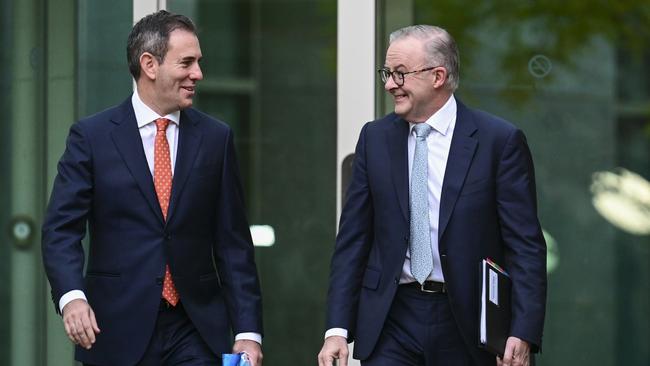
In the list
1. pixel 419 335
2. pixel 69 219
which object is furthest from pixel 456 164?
pixel 69 219

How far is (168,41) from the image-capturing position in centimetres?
509

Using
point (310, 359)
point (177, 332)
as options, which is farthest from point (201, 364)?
point (310, 359)

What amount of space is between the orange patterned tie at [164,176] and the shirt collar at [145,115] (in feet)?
0.07

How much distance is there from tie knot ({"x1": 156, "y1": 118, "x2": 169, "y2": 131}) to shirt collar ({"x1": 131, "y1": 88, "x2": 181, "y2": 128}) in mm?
14

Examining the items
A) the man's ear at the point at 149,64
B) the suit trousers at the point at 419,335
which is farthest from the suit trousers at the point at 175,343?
the man's ear at the point at 149,64

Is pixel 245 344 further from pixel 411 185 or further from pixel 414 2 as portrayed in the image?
pixel 414 2

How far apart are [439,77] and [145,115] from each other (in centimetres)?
103

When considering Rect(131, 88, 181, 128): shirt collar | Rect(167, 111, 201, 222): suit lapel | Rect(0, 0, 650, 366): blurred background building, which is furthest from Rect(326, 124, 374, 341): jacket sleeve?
Rect(0, 0, 650, 366): blurred background building

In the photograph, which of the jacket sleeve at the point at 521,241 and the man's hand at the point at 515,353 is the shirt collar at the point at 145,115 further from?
the man's hand at the point at 515,353

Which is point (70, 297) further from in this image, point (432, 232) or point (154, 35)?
point (432, 232)

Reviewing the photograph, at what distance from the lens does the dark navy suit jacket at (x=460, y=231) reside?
16.2ft

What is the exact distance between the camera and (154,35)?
5.09m

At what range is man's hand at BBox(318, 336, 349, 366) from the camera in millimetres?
4934

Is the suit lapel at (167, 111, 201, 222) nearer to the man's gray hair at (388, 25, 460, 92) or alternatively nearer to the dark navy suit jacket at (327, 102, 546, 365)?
the dark navy suit jacket at (327, 102, 546, 365)
